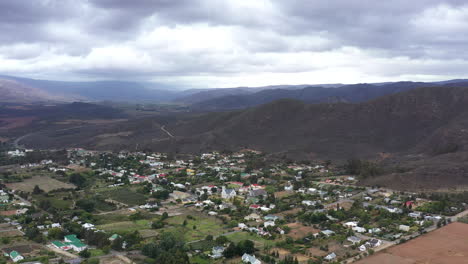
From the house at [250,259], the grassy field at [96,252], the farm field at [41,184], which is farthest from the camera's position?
the farm field at [41,184]

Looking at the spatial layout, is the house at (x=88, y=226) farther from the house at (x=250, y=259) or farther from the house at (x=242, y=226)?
the house at (x=250, y=259)

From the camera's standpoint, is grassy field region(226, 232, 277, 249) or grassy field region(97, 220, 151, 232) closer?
grassy field region(226, 232, 277, 249)

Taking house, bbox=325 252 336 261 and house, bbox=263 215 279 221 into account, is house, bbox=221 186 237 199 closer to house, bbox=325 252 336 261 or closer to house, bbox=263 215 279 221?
house, bbox=263 215 279 221

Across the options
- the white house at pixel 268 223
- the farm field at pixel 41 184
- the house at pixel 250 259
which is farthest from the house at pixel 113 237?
the farm field at pixel 41 184

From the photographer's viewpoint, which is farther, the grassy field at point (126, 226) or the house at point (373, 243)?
the grassy field at point (126, 226)

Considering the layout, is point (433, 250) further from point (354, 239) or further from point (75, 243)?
point (75, 243)

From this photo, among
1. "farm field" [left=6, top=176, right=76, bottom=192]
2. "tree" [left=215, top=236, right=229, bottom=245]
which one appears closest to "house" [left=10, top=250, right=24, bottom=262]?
"tree" [left=215, top=236, right=229, bottom=245]
